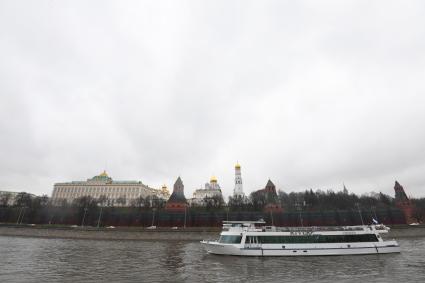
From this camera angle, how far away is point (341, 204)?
4419 inches

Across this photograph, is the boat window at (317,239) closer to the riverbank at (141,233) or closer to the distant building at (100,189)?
the riverbank at (141,233)

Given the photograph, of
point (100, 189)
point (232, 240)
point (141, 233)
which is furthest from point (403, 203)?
point (100, 189)

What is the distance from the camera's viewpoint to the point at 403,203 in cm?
9012

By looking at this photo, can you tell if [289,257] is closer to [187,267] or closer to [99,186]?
[187,267]

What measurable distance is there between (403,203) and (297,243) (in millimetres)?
74242

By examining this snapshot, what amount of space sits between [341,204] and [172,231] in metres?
76.4

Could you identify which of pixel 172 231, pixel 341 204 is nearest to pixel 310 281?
pixel 172 231

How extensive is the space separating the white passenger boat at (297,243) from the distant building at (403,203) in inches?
2402

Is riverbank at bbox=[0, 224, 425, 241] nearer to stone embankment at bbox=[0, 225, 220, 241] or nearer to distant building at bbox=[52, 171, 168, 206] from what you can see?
stone embankment at bbox=[0, 225, 220, 241]

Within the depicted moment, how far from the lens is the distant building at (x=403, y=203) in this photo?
85750mm

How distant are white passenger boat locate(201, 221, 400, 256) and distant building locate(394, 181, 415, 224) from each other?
61.0 metres

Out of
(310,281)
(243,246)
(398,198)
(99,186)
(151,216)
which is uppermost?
(99,186)

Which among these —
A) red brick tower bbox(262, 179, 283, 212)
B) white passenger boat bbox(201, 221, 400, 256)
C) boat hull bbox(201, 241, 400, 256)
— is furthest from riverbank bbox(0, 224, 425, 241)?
red brick tower bbox(262, 179, 283, 212)

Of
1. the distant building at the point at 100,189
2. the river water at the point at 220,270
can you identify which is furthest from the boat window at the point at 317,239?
the distant building at the point at 100,189
